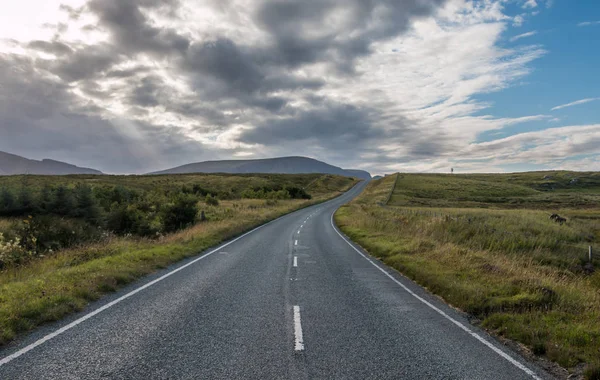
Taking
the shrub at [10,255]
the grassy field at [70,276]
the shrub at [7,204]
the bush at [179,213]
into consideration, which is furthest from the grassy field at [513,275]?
the shrub at [7,204]

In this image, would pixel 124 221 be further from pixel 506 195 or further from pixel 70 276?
pixel 506 195

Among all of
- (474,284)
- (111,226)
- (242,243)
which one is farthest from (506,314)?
(111,226)

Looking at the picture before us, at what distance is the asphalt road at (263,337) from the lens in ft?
15.3

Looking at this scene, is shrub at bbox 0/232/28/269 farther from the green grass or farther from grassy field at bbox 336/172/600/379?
the green grass

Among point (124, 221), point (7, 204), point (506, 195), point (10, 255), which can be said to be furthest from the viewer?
point (506, 195)

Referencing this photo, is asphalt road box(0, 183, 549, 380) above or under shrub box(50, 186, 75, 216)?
under

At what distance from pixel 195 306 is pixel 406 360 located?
4571 millimetres

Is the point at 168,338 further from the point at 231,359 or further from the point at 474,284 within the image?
the point at 474,284

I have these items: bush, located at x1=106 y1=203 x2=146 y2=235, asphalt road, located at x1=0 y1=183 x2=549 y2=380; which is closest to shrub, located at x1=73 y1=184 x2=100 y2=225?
bush, located at x1=106 y1=203 x2=146 y2=235

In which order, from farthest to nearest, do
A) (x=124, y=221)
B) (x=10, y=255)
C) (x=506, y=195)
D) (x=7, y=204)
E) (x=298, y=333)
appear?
(x=506, y=195) < (x=124, y=221) < (x=7, y=204) < (x=10, y=255) < (x=298, y=333)

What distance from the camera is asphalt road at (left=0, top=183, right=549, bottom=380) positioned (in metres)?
4.67

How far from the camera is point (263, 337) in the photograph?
581 centimetres

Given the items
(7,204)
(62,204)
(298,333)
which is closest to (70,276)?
(298,333)

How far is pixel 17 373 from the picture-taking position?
4441 millimetres
